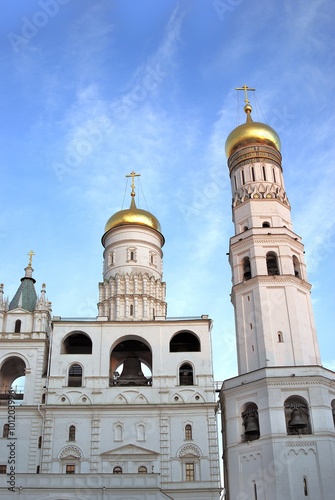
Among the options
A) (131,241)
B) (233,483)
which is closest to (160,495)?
(233,483)

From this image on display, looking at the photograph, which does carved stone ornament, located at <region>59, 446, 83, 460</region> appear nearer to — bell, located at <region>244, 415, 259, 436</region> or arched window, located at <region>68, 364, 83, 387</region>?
arched window, located at <region>68, 364, 83, 387</region>

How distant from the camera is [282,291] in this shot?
34.0 meters

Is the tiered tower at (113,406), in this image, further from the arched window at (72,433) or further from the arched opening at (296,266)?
the arched opening at (296,266)

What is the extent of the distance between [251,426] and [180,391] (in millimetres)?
4584

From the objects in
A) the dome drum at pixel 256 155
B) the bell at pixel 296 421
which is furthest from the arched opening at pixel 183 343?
the dome drum at pixel 256 155

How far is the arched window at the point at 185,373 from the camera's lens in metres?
34.8

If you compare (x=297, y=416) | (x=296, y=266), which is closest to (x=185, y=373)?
(x=297, y=416)

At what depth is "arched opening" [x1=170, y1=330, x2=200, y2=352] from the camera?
3778cm

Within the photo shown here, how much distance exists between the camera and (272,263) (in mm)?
35875

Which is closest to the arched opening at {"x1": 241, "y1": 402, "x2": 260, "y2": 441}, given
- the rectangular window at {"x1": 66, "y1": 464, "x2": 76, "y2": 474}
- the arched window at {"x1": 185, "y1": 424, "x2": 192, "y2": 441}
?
the arched window at {"x1": 185, "y1": 424, "x2": 192, "y2": 441}

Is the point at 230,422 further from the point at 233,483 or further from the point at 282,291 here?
the point at 282,291

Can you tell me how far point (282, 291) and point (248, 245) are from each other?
3.72m

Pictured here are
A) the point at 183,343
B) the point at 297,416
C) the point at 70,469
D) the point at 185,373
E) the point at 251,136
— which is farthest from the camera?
the point at 251,136

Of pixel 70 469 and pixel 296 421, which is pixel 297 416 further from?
pixel 70 469
